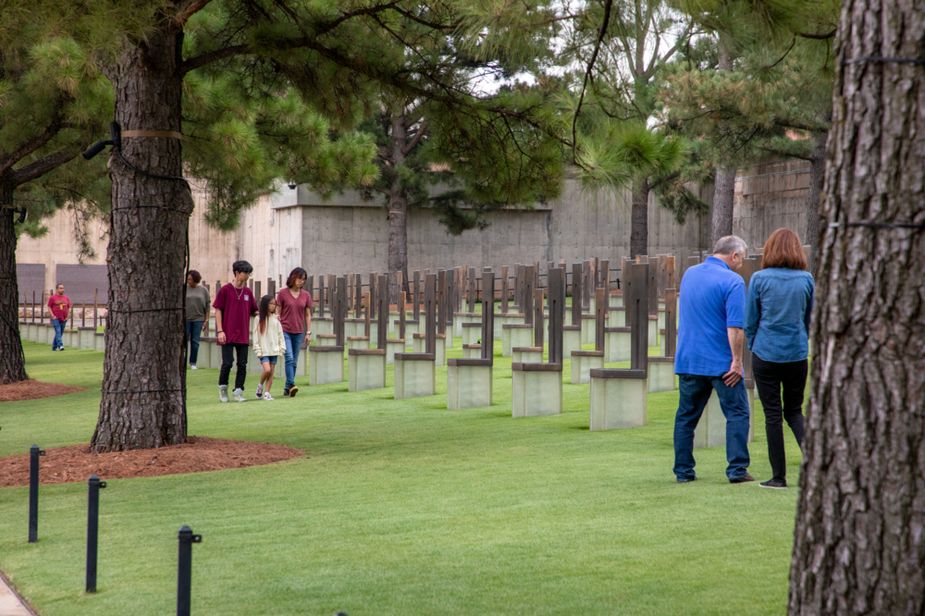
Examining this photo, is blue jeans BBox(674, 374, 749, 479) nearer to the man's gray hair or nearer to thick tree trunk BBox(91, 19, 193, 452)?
the man's gray hair

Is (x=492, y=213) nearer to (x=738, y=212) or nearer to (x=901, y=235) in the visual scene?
(x=738, y=212)

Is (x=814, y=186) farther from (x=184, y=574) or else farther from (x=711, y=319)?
(x=184, y=574)

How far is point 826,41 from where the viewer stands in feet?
27.6

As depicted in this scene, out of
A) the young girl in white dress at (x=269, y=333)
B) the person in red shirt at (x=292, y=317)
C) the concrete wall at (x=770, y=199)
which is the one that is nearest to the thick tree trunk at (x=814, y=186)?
the concrete wall at (x=770, y=199)

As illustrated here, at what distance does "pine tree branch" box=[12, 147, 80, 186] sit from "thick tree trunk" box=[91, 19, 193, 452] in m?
Answer: 7.85

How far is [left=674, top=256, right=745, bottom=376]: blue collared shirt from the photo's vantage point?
26.8 feet

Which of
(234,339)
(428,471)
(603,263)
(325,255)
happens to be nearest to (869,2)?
(428,471)

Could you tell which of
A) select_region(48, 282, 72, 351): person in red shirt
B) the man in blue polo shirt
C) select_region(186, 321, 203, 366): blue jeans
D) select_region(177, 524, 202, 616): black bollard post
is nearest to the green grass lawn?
the man in blue polo shirt

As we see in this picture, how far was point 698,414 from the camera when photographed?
835 cm

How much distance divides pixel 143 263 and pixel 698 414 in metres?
4.90

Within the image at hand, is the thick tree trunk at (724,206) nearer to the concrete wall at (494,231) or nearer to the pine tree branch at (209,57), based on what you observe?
the concrete wall at (494,231)

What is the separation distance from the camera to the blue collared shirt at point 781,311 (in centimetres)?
761

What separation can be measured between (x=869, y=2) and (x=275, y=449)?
8.47 m

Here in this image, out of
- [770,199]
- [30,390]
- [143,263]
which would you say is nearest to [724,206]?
[770,199]
